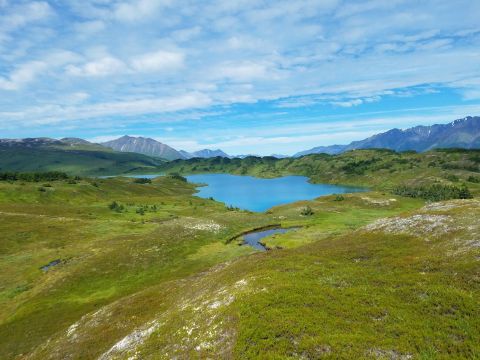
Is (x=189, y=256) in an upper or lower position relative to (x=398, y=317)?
lower

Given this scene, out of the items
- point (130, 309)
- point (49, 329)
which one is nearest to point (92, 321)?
point (130, 309)

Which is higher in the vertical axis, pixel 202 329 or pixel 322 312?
pixel 322 312

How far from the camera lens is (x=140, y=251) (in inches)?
3393

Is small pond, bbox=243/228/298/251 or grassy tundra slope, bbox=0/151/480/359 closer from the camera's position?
grassy tundra slope, bbox=0/151/480/359

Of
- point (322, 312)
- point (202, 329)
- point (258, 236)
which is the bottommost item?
point (258, 236)

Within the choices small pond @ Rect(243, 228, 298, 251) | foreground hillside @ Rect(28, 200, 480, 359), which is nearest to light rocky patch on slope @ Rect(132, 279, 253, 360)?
foreground hillside @ Rect(28, 200, 480, 359)

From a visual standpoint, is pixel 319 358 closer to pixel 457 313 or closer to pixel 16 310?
pixel 457 313

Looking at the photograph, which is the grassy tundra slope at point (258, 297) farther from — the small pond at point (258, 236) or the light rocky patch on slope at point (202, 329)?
the small pond at point (258, 236)

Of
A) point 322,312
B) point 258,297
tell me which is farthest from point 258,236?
point 322,312

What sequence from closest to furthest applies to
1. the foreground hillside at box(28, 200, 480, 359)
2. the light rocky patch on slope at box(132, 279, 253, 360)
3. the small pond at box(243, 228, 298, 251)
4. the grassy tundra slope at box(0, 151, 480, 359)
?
the foreground hillside at box(28, 200, 480, 359), the grassy tundra slope at box(0, 151, 480, 359), the light rocky patch on slope at box(132, 279, 253, 360), the small pond at box(243, 228, 298, 251)

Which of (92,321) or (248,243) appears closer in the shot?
(92,321)

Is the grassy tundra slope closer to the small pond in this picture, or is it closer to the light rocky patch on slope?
the light rocky patch on slope

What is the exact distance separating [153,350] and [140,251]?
61220mm

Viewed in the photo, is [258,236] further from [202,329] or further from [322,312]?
[322,312]
